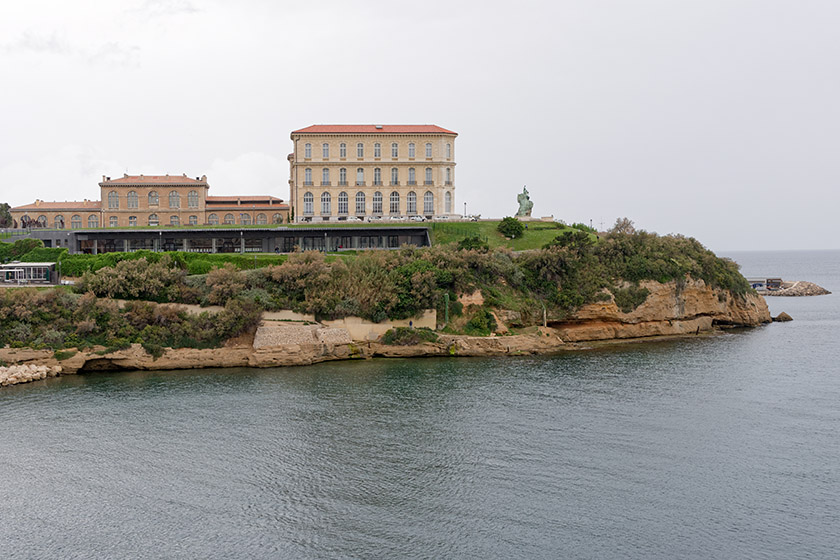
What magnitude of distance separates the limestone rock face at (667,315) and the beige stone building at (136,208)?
42716 mm

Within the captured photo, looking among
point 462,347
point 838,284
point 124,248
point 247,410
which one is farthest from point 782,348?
point 838,284

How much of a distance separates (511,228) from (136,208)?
46284 millimetres

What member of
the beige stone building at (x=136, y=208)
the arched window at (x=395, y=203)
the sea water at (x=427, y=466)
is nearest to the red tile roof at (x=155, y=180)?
the beige stone building at (x=136, y=208)

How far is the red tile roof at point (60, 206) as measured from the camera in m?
83.8

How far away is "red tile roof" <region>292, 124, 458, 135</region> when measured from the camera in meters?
79.7

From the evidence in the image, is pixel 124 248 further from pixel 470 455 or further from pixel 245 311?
pixel 470 455

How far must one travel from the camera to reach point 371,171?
263 feet

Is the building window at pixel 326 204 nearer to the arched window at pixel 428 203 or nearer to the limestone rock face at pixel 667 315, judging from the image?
the arched window at pixel 428 203

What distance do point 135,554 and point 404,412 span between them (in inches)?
612

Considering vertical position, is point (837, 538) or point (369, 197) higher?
point (369, 197)

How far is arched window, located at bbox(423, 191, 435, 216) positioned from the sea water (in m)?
41.4

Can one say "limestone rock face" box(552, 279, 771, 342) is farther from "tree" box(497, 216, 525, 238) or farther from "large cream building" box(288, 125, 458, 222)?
"large cream building" box(288, 125, 458, 222)

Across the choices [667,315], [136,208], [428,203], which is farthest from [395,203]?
[667,315]

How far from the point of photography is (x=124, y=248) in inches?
2825
